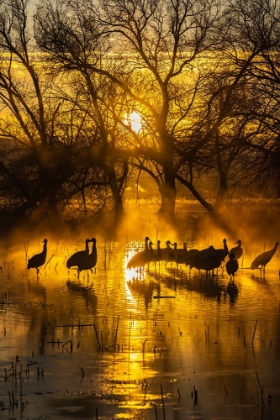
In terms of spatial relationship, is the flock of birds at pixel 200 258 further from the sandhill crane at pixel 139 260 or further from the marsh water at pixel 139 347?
the marsh water at pixel 139 347

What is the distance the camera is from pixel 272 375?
9.76 meters

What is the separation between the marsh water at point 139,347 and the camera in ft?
28.2

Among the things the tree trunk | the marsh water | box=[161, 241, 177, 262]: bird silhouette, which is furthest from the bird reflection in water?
Answer: the tree trunk

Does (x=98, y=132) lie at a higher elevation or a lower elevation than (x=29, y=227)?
higher

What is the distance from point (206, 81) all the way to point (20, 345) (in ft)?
59.7

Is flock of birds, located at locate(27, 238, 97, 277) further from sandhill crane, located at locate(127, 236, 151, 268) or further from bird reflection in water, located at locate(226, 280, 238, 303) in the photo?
bird reflection in water, located at locate(226, 280, 238, 303)

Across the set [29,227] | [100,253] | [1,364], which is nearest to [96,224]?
[29,227]

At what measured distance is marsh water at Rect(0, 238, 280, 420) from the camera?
8.59m

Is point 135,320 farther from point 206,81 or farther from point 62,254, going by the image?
point 206,81

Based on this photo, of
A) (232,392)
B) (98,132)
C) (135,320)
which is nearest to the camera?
(232,392)

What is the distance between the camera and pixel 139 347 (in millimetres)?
10875

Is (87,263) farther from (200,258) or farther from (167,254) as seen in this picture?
(167,254)

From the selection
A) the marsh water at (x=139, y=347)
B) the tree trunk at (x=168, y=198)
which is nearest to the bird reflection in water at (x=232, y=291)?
the marsh water at (x=139, y=347)

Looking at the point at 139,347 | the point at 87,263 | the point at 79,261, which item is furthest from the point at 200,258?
the point at 139,347
